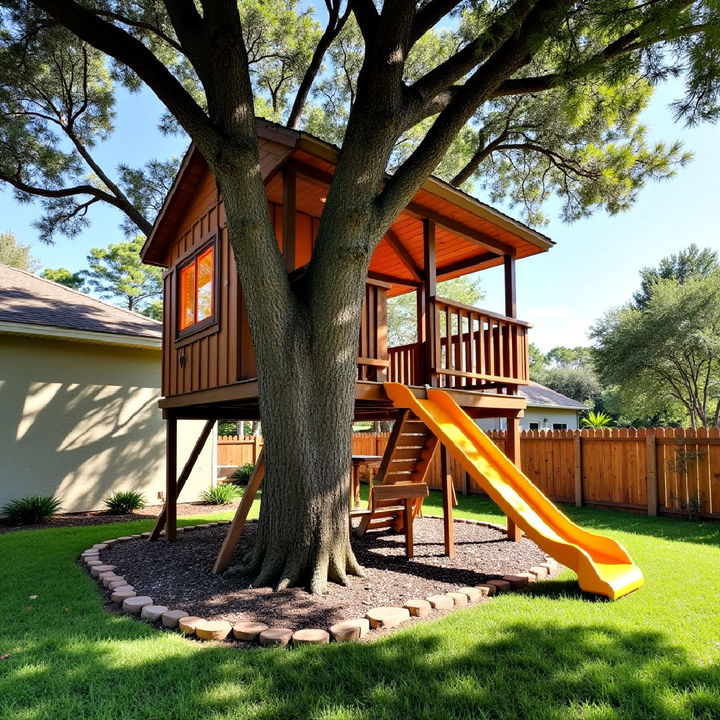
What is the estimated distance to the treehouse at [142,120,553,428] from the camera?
568cm

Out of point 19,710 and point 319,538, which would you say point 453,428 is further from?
point 19,710

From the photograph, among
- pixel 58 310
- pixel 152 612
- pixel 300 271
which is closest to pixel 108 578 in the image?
pixel 152 612

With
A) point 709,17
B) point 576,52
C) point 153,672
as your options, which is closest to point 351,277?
point 576,52

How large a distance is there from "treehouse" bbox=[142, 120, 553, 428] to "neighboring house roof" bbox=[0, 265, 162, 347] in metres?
1.97

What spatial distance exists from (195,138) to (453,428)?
3.85 meters

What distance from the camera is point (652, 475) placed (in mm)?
9352

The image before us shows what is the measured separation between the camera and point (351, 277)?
4.65 meters

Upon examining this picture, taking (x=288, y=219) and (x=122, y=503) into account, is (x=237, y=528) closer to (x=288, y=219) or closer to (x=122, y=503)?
(x=288, y=219)

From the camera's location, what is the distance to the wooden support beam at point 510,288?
762cm

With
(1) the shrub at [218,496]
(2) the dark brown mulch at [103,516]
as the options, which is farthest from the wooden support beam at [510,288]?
(1) the shrub at [218,496]

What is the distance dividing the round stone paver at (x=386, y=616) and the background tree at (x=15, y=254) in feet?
98.8

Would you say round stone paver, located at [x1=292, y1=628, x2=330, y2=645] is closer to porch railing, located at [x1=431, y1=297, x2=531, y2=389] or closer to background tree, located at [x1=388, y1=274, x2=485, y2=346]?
porch railing, located at [x1=431, y1=297, x2=531, y2=389]

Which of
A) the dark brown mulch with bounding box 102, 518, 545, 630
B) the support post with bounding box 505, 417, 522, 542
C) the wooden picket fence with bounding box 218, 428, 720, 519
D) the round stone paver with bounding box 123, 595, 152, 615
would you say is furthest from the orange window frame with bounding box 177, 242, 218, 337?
the wooden picket fence with bounding box 218, 428, 720, 519

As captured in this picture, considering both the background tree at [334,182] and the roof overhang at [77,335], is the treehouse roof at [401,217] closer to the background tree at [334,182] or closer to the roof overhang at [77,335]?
the background tree at [334,182]
